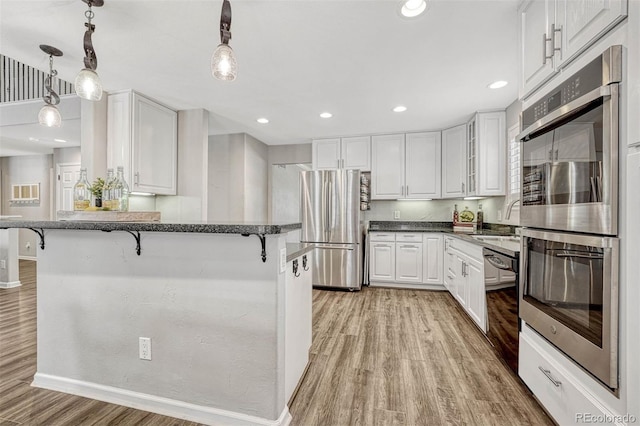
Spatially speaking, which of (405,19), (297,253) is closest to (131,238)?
(297,253)

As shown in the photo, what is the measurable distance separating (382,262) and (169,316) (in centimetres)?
324

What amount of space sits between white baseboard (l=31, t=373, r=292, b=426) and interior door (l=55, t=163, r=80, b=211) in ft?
15.9

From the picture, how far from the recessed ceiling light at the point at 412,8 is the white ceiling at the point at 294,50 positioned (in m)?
0.06

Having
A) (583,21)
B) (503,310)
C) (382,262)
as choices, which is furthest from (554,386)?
(382,262)

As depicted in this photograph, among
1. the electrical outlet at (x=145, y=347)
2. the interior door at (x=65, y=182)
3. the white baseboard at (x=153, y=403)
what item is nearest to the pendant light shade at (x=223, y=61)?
the electrical outlet at (x=145, y=347)

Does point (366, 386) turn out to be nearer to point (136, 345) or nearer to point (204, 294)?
point (204, 294)

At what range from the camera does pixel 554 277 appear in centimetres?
141

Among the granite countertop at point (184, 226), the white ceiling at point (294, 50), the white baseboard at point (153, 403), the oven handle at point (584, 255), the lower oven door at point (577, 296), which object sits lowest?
the white baseboard at point (153, 403)

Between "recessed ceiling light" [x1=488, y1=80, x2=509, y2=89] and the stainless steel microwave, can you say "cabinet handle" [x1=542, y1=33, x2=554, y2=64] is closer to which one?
the stainless steel microwave

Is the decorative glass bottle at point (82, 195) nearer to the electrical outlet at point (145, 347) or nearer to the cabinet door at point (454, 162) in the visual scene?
the electrical outlet at point (145, 347)

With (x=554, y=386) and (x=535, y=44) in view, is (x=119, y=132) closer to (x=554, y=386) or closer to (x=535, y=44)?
(x=535, y=44)

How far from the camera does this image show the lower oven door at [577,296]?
106 cm

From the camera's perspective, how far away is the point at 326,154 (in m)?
4.73

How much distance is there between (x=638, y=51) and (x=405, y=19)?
127cm
